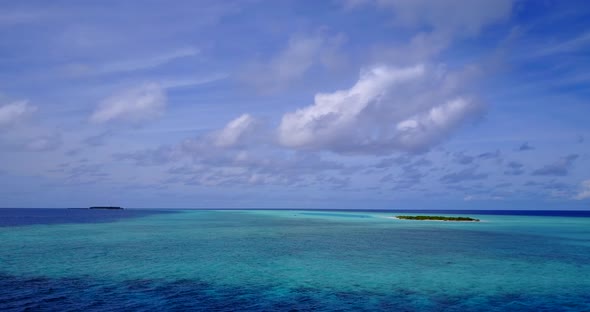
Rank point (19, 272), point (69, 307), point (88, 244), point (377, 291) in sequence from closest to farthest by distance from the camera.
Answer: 1. point (69, 307)
2. point (377, 291)
3. point (19, 272)
4. point (88, 244)

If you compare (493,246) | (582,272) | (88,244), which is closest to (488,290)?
(582,272)

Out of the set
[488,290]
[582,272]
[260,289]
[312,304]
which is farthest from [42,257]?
[582,272]

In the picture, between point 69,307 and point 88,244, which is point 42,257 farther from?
point 69,307

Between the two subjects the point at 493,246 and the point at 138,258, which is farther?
the point at 493,246

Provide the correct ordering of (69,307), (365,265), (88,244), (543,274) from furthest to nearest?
1. (88,244)
2. (365,265)
3. (543,274)
4. (69,307)

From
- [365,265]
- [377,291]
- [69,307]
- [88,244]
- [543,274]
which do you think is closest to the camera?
[69,307]

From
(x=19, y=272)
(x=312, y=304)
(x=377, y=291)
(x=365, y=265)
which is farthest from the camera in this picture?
(x=365, y=265)

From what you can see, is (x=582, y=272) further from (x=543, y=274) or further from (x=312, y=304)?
(x=312, y=304)

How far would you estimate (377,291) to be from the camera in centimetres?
2377

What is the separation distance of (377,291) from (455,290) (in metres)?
4.52

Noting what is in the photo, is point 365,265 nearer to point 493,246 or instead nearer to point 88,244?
point 493,246

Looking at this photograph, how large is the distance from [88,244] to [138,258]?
13537mm

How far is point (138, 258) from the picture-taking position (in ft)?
113

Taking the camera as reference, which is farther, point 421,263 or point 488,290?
point 421,263
